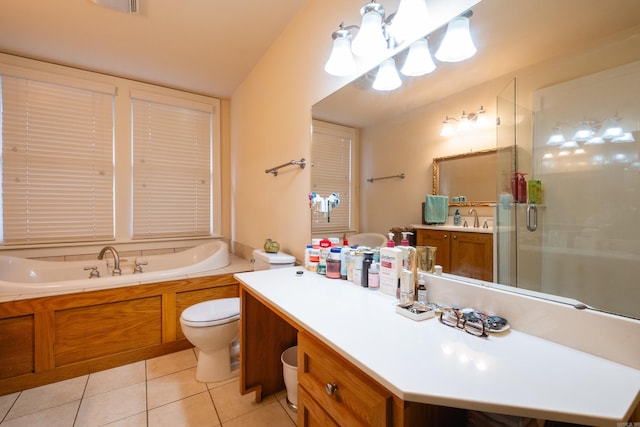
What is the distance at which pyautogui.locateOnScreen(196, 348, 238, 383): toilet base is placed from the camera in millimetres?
1732

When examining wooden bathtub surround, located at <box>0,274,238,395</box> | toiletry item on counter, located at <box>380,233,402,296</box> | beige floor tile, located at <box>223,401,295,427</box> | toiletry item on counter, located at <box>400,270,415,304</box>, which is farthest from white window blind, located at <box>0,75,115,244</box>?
toiletry item on counter, located at <box>400,270,415,304</box>

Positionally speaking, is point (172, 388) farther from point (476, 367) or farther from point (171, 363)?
point (476, 367)

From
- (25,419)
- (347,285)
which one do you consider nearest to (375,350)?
(347,285)

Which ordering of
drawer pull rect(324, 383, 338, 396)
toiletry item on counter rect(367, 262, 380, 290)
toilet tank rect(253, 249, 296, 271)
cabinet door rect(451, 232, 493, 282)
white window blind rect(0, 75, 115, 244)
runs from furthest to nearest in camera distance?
white window blind rect(0, 75, 115, 244) → toilet tank rect(253, 249, 296, 271) → toiletry item on counter rect(367, 262, 380, 290) → cabinet door rect(451, 232, 493, 282) → drawer pull rect(324, 383, 338, 396)

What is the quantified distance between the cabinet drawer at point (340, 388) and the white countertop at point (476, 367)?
6 cm

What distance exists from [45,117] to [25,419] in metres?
2.46

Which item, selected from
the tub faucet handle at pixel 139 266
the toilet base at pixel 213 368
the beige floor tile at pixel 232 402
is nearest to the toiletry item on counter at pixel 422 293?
the beige floor tile at pixel 232 402

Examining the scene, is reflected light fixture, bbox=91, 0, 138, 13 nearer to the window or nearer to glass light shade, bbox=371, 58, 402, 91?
the window

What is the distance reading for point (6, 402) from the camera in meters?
1.54

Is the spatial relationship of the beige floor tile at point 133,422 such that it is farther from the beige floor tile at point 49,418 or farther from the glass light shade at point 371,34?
the glass light shade at point 371,34

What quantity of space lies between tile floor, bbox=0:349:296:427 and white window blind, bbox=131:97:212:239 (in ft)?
5.10

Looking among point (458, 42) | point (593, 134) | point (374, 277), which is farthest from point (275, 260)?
point (593, 134)

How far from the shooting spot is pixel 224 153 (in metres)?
3.39

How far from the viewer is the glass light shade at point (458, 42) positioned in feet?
3.20
